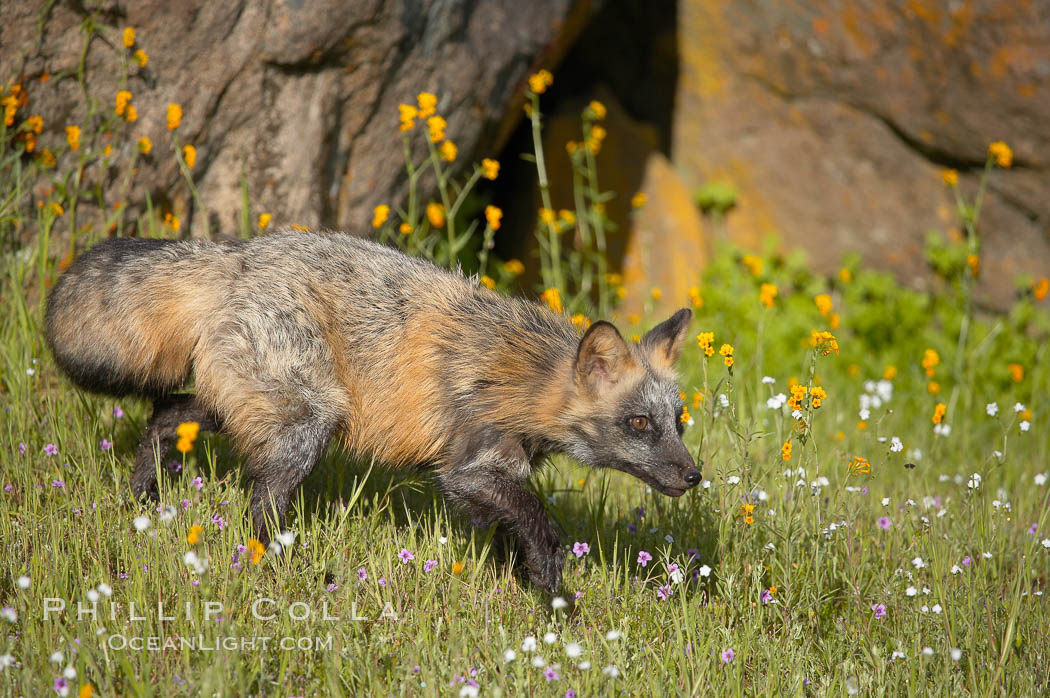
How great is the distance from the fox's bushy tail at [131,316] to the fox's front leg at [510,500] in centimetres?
142

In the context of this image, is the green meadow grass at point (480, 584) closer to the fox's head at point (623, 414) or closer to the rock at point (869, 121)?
the fox's head at point (623, 414)

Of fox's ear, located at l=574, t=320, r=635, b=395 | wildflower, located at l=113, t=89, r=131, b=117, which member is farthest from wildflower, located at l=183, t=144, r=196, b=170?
fox's ear, located at l=574, t=320, r=635, b=395

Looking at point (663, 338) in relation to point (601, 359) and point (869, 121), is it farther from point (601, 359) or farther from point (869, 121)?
point (869, 121)

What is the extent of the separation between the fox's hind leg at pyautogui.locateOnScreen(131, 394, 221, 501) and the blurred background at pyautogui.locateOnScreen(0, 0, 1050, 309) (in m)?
1.54

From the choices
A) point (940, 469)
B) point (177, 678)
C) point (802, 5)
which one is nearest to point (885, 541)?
point (940, 469)

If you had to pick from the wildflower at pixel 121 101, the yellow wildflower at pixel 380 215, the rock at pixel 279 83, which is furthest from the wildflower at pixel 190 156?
the yellow wildflower at pixel 380 215

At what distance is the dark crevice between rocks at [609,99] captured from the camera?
931 cm

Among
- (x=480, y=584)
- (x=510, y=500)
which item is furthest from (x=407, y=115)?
(x=480, y=584)

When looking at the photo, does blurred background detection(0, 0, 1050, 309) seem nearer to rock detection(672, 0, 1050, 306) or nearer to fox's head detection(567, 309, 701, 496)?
rock detection(672, 0, 1050, 306)

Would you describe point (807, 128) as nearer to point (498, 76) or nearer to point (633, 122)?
point (633, 122)

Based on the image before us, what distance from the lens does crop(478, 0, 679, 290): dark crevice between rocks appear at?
9312 millimetres

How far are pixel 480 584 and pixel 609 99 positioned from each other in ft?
20.8

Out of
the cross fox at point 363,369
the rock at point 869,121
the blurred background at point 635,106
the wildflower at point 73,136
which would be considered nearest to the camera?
the cross fox at point 363,369

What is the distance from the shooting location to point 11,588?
402 centimetres
